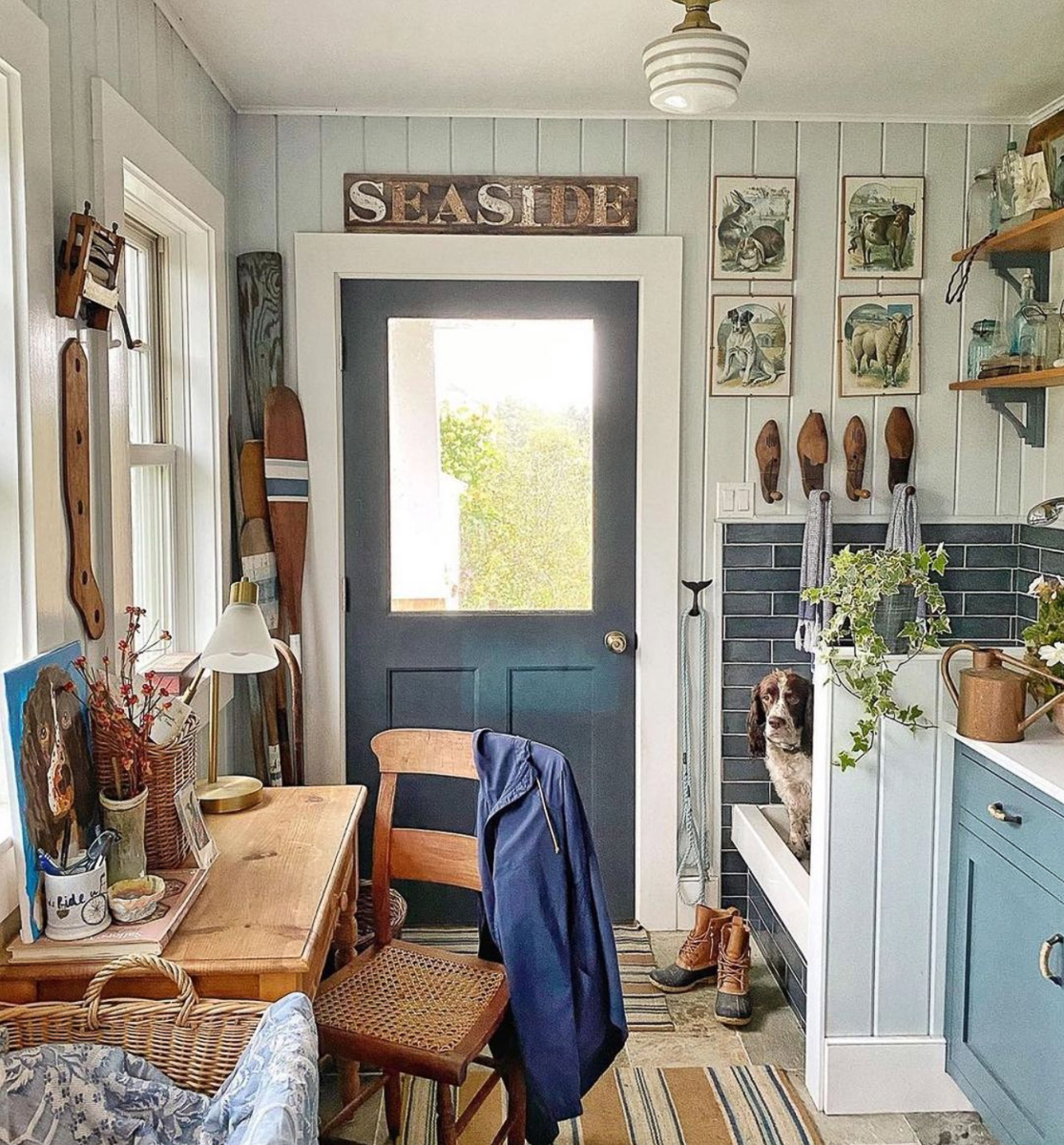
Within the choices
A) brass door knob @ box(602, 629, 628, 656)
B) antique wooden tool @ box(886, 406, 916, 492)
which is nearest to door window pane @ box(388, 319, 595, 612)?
brass door knob @ box(602, 629, 628, 656)

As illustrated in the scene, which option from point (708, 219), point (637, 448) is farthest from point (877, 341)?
point (637, 448)

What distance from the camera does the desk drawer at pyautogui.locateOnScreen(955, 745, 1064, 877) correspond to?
2168mm

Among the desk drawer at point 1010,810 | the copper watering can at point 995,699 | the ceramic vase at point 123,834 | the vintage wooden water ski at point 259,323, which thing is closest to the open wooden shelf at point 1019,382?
the copper watering can at point 995,699

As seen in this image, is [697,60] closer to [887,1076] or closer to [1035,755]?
[1035,755]

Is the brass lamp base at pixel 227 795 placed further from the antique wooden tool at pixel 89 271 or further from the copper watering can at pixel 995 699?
the copper watering can at pixel 995 699

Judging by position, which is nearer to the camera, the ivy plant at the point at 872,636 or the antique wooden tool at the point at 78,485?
the antique wooden tool at the point at 78,485

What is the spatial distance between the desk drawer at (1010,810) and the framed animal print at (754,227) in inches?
61.1

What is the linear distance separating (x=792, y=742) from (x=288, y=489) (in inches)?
61.2

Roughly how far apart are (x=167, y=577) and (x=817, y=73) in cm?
211

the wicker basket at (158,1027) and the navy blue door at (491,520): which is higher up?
the navy blue door at (491,520)

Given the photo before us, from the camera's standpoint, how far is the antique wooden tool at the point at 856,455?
3441mm

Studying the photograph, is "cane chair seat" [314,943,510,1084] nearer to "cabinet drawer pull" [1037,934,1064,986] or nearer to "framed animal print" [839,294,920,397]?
"cabinet drawer pull" [1037,934,1064,986]

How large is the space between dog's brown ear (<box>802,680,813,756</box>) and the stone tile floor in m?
0.70

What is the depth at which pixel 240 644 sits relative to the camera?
239 centimetres
